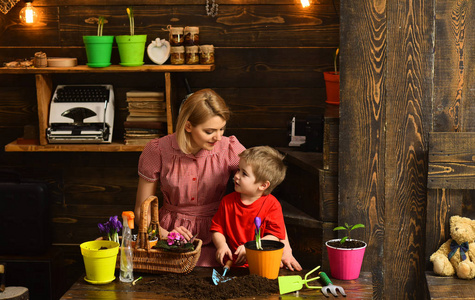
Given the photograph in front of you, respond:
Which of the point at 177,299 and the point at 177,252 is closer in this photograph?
the point at 177,299

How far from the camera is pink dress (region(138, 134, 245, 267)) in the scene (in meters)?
2.78

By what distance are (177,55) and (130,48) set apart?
28cm

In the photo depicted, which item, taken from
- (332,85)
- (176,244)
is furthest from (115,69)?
(176,244)

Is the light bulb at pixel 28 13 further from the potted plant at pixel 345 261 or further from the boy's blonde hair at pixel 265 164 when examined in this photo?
the potted plant at pixel 345 261

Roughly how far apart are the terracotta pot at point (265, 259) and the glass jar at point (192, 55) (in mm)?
1666

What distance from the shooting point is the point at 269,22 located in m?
3.80

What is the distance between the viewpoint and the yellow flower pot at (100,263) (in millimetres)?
2270

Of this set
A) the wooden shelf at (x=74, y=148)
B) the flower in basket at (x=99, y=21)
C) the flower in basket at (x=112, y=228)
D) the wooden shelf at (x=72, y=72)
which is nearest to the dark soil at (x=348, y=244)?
the flower in basket at (x=112, y=228)

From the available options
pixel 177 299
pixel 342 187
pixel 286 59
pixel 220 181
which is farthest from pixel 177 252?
pixel 286 59

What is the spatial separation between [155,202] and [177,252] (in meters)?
0.23

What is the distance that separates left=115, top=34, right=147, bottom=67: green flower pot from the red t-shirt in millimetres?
1377

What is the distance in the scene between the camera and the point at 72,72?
12.0 ft

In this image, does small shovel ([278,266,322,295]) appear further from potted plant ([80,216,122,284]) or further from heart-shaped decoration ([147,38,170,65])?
heart-shaped decoration ([147,38,170,65])

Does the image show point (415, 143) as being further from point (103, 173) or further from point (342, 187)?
point (103, 173)
